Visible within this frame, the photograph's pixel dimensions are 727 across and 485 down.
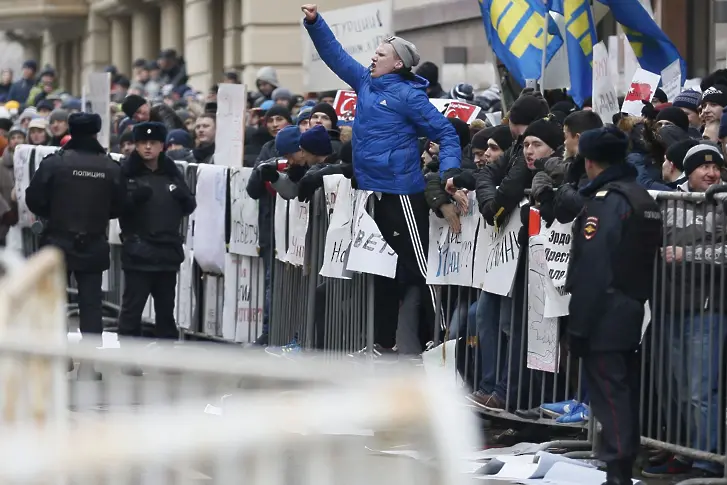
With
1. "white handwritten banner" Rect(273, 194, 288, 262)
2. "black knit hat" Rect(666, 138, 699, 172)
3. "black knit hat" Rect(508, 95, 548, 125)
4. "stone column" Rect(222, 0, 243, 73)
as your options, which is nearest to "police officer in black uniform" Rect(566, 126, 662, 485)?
"black knit hat" Rect(666, 138, 699, 172)

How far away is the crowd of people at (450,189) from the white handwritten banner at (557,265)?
10cm

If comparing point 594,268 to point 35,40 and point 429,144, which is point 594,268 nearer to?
point 429,144

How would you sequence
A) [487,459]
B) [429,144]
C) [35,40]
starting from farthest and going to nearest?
[35,40] < [429,144] < [487,459]

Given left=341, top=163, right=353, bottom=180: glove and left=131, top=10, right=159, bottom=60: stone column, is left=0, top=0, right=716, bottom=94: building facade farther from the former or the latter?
left=341, top=163, right=353, bottom=180: glove

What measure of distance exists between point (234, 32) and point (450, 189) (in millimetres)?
21244

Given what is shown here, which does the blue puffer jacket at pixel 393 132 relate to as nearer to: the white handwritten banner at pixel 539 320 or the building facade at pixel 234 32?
the white handwritten banner at pixel 539 320

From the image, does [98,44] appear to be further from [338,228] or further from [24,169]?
[338,228]

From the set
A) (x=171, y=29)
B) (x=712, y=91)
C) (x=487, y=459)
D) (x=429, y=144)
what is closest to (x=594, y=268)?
(x=487, y=459)

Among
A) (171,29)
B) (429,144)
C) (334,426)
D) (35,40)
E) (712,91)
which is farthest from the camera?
(35,40)

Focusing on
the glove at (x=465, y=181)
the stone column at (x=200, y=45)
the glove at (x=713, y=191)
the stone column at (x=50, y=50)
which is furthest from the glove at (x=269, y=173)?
the stone column at (x=50, y=50)

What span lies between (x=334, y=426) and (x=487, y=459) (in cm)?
583

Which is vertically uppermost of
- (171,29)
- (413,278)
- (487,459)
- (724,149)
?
(171,29)

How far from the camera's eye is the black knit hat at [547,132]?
978 cm

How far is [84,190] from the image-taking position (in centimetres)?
1288
